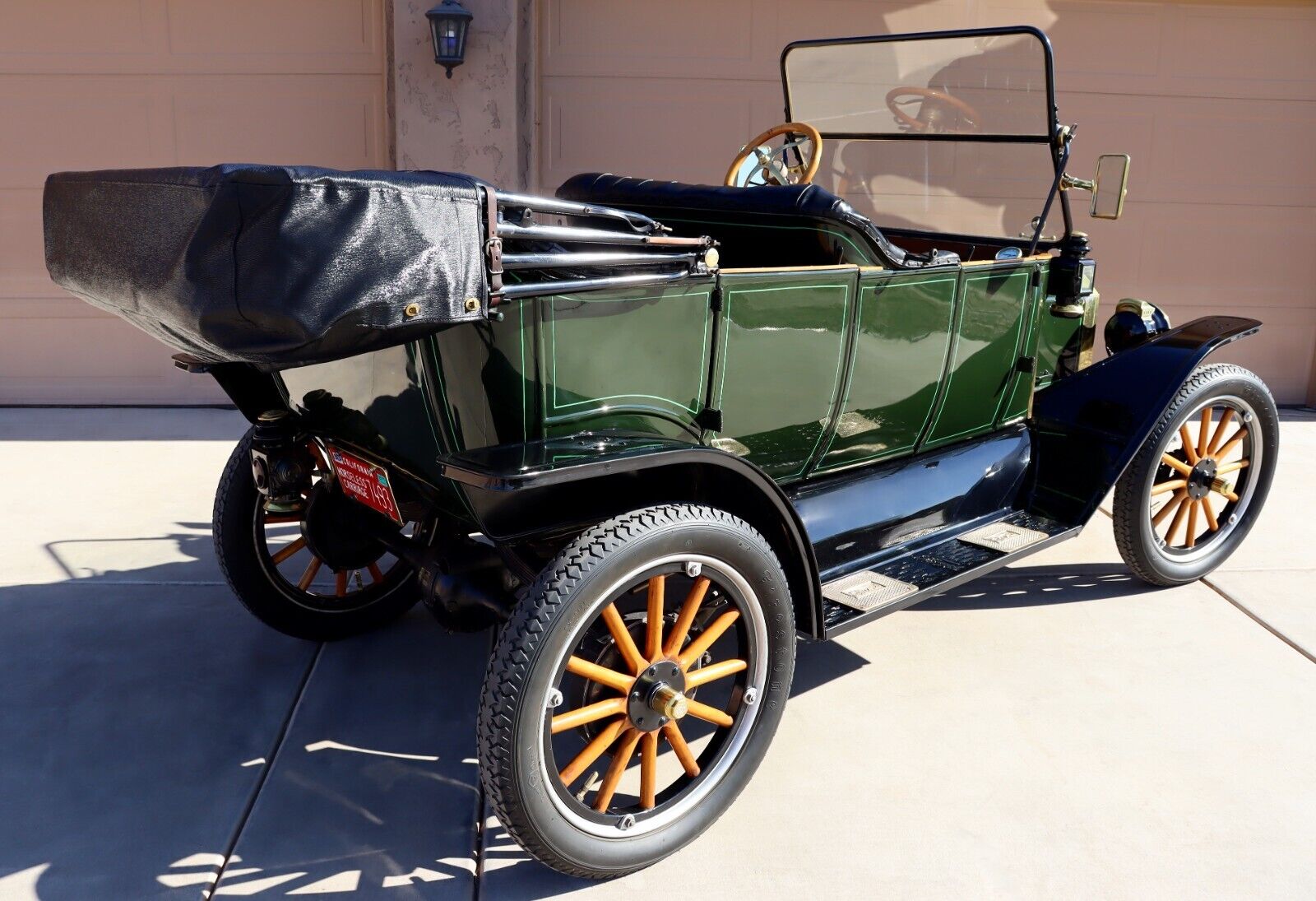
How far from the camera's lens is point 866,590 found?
283cm

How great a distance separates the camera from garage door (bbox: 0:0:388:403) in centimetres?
559

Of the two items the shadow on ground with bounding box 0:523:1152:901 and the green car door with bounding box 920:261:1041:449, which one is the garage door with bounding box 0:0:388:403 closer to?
the shadow on ground with bounding box 0:523:1152:901

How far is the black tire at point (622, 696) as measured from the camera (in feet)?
6.61

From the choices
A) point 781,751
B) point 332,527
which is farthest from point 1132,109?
point 332,527

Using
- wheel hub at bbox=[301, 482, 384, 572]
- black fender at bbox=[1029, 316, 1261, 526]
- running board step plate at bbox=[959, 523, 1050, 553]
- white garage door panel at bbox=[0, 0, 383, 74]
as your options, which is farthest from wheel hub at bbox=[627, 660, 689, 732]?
white garage door panel at bbox=[0, 0, 383, 74]

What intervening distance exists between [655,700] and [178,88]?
4.87 meters

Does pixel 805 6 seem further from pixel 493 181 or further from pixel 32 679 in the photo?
pixel 32 679

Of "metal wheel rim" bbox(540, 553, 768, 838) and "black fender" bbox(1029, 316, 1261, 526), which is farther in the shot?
"black fender" bbox(1029, 316, 1261, 526)

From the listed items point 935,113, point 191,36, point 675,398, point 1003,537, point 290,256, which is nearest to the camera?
point 290,256

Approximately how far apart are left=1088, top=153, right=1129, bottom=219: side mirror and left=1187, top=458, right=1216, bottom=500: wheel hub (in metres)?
0.95

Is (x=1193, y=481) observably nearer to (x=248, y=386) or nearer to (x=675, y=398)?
(x=675, y=398)

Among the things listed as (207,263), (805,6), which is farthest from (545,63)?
(207,263)

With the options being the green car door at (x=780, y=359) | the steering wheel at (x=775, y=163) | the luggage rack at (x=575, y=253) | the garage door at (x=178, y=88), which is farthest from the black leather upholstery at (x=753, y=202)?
the garage door at (x=178, y=88)

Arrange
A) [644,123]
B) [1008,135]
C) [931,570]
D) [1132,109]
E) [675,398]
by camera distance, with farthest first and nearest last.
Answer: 1. [1132,109]
2. [644,123]
3. [1008,135]
4. [931,570]
5. [675,398]
